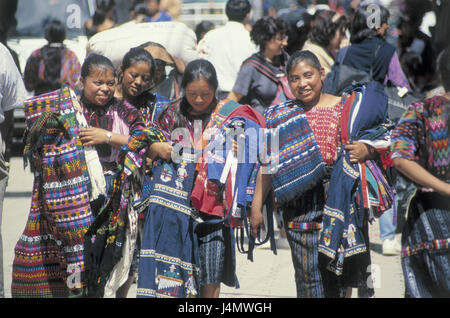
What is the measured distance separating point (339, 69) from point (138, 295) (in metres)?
2.88

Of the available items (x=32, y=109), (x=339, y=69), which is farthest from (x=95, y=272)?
(x=339, y=69)

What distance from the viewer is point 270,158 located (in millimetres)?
4695

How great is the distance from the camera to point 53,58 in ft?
25.8

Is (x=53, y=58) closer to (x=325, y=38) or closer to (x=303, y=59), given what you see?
(x=325, y=38)

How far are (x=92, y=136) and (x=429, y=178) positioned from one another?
2.09 meters

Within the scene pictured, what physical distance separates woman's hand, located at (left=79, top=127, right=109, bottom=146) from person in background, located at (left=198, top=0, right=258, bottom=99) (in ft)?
9.00

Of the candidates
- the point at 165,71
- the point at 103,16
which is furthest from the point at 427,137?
the point at 103,16

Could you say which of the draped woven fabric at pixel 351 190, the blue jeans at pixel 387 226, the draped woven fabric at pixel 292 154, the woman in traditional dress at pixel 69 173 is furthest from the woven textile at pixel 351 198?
the blue jeans at pixel 387 226

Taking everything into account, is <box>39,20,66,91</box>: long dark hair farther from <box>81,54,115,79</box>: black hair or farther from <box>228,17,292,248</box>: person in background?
<box>81,54,115,79</box>: black hair

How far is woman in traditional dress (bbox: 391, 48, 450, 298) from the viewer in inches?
158

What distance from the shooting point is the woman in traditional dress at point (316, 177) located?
4.53 m

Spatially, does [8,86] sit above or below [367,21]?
below

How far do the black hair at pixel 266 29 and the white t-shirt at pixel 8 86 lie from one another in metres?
2.39

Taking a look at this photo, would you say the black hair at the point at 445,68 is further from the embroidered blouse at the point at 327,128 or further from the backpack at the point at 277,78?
the backpack at the point at 277,78
